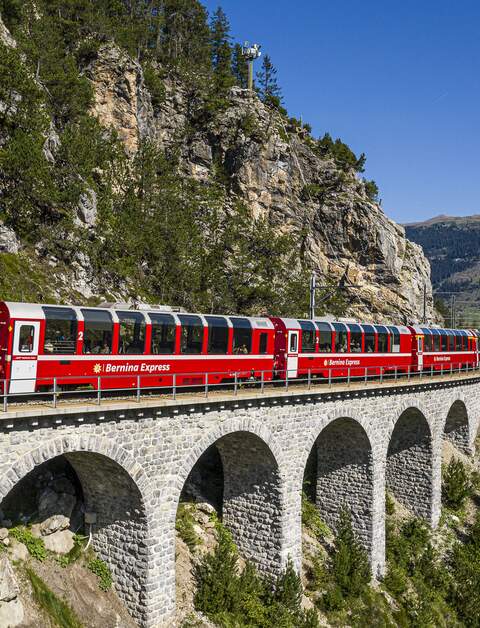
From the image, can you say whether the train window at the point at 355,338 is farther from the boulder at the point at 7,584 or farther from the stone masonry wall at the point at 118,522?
the boulder at the point at 7,584

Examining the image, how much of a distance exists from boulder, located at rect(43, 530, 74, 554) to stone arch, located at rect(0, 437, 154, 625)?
83cm

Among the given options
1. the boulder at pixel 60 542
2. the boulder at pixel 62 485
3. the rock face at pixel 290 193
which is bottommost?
the boulder at pixel 60 542

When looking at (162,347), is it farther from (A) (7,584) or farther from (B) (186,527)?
(A) (7,584)

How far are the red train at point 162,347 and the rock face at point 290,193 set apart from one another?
32670mm

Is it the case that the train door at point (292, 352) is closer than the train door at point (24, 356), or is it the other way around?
the train door at point (24, 356)

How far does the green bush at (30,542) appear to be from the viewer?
57.1 ft

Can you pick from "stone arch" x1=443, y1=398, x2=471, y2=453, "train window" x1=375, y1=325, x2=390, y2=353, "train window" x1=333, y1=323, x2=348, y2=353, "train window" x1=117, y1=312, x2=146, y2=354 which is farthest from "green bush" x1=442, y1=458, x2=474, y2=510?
"train window" x1=117, y1=312, x2=146, y2=354

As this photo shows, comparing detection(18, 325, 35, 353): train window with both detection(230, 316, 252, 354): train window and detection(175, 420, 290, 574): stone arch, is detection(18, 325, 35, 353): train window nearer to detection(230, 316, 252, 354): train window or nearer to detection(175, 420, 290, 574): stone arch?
detection(175, 420, 290, 574): stone arch

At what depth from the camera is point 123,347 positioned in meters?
19.4

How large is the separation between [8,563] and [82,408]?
5476mm

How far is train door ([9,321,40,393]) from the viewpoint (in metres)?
16.3

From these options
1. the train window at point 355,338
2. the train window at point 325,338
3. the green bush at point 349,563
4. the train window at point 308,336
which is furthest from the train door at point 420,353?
the green bush at point 349,563

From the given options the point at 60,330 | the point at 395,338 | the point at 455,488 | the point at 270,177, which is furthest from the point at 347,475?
the point at 270,177

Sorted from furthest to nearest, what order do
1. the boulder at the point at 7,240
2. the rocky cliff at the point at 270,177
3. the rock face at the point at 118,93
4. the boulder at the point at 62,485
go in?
the rocky cliff at the point at 270,177 → the rock face at the point at 118,93 → the boulder at the point at 7,240 → the boulder at the point at 62,485
